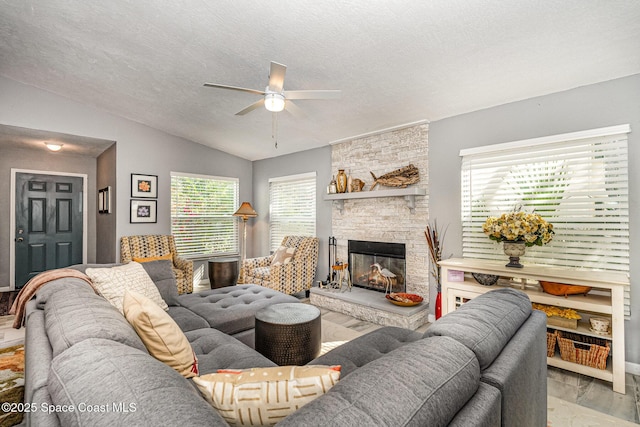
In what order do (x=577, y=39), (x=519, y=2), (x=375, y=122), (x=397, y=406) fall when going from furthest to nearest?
(x=375, y=122)
(x=577, y=39)
(x=519, y=2)
(x=397, y=406)

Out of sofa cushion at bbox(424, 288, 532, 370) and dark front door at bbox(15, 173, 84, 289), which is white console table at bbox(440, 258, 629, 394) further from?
dark front door at bbox(15, 173, 84, 289)

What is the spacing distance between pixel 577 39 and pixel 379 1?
1.47m

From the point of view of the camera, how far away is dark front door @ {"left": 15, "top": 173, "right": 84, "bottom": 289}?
5.38 metres

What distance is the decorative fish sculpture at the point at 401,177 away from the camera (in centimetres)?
393

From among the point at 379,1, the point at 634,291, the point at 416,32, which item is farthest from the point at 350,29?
the point at 634,291

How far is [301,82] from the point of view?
3184 millimetres

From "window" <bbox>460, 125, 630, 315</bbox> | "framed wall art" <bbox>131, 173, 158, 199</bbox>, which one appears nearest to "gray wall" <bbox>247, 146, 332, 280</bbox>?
"framed wall art" <bbox>131, 173, 158, 199</bbox>

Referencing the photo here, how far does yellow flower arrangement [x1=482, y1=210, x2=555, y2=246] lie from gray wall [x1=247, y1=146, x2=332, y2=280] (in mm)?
2641

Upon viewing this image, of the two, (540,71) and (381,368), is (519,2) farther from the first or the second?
(381,368)

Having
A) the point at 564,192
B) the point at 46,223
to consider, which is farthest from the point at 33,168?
the point at 564,192

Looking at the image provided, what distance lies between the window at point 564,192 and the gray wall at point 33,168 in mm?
6652

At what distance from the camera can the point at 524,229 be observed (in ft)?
9.22

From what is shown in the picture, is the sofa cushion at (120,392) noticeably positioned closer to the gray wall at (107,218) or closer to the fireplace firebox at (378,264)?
the fireplace firebox at (378,264)

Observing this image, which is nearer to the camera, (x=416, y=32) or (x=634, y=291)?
(x=416, y=32)
